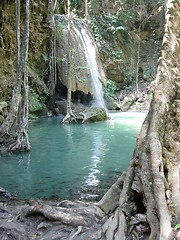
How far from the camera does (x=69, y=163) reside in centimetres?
781

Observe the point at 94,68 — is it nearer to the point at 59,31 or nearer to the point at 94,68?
the point at 94,68

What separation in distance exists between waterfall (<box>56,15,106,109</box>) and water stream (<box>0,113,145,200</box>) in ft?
20.9

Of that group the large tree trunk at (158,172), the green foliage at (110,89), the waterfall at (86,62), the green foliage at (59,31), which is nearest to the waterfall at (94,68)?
the waterfall at (86,62)

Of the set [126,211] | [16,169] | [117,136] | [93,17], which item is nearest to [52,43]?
[93,17]

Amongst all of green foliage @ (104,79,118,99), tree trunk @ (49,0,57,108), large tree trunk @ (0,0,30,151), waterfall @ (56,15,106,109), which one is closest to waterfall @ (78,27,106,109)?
waterfall @ (56,15,106,109)

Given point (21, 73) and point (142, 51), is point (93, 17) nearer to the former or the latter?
point (142, 51)

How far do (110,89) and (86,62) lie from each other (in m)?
3.16

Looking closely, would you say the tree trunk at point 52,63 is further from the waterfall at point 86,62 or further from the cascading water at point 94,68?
the cascading water at point 94,68

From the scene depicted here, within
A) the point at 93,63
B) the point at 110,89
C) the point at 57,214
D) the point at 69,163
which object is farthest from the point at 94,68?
the point at 57,214

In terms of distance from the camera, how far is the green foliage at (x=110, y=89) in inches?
828

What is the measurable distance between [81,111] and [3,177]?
1035cm

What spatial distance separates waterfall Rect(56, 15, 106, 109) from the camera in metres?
19.1

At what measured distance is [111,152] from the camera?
29.7ft

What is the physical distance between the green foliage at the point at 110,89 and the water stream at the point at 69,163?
793 cm
